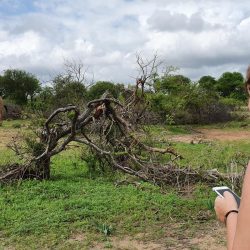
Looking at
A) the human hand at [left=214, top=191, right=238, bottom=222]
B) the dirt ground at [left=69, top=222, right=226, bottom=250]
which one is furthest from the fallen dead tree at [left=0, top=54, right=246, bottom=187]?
the human hand at [left=214, top=191, right=238, bottom=222]

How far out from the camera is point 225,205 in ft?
6.07

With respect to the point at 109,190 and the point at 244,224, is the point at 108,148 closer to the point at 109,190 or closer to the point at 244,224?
the point at 109,190

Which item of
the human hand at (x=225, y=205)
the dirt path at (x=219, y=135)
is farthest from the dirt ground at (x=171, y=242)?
the dirt path at (x=219, y=135)

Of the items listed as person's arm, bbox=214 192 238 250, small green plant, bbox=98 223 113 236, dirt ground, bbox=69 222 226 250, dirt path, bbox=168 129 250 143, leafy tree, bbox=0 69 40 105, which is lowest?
dirt ground, bbox=69 222 226 250

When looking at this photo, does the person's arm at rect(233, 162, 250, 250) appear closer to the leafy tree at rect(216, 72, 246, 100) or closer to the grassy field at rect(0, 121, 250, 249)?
the grassy field at rect(0, 121, 250, 249)

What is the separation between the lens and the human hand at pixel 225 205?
5.99ft

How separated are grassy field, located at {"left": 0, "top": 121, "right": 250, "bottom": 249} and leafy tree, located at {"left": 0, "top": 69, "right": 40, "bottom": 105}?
2803 cm

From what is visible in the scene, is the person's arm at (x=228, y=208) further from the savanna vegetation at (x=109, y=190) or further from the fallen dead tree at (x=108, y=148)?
the fallen dead tree at (x=108, y=148)

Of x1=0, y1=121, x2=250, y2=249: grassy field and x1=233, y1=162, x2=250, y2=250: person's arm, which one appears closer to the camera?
x1=233, y1=162, x2=250, y2=250: person's arm

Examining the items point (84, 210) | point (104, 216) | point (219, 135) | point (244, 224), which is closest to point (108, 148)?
point (84, 210)

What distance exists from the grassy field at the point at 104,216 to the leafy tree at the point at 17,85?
2803 cm

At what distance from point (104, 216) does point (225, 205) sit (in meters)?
3.95

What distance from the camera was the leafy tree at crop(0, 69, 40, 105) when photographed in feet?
115

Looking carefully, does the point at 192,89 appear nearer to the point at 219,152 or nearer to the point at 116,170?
the point at 219,152
